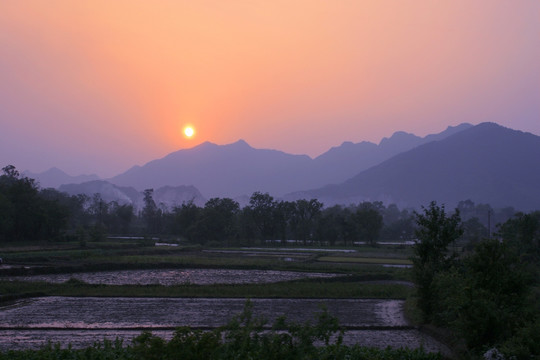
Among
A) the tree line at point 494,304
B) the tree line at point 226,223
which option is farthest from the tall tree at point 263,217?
the tree line at point 494,304

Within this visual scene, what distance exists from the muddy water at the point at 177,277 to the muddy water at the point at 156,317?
6749mm

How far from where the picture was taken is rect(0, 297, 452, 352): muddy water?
16453 millimetres

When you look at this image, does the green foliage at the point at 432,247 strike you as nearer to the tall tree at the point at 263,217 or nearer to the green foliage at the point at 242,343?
the green foliage at the point at 242,343

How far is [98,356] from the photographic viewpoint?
10883mm

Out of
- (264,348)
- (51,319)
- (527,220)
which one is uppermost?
(527,220)

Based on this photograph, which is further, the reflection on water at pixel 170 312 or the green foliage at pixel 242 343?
the reflection on water at pixel 170 312

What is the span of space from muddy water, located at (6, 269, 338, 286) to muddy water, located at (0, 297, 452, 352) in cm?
675

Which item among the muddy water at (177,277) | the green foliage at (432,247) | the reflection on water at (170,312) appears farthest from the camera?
the muddy water at (177,277)

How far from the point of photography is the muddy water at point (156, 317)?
16.5 m

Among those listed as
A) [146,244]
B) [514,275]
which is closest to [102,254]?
[146,244]

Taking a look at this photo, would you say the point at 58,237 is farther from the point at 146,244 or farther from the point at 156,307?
the point at 156,307

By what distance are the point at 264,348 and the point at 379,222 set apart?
72.6 m

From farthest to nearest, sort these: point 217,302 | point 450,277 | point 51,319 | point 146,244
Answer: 1. point 146,244
2. point 217,302
3. point 51,319
4. point 450,277

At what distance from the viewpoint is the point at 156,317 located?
64.5 ft
